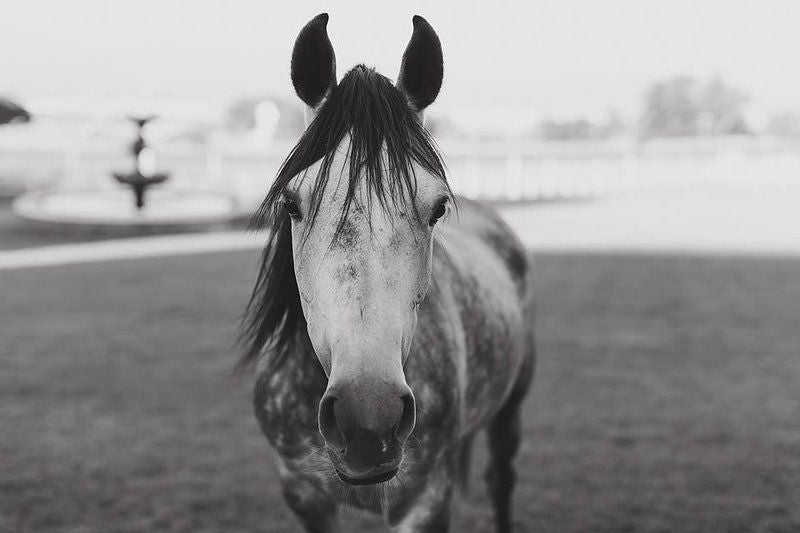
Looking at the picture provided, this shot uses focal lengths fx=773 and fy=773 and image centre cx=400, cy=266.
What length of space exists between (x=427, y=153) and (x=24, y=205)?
13.3m

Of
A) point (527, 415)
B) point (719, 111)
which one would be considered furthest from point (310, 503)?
point (719, 111)

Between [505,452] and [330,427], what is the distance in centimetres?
203

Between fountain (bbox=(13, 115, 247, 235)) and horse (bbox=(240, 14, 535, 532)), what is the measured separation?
10092mm

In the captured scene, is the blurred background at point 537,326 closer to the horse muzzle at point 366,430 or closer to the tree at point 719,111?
the horse muzzle at point 366,430

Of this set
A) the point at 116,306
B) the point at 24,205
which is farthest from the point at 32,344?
the point at 24,205

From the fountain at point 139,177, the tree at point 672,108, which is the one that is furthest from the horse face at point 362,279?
the tree at point 672,108

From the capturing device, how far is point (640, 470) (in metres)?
4.07

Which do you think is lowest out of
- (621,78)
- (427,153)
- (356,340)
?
(356,340)

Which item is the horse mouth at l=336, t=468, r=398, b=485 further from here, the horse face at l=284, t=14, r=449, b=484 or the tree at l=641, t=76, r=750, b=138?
the tree at l=641, t=76, r=750, b=138

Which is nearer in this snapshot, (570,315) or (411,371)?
(411,371)

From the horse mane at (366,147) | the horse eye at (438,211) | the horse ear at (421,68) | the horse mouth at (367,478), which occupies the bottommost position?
the horse mouth at (367,478)

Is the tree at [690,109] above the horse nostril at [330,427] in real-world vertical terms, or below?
above

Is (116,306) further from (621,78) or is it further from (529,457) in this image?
(621,78)

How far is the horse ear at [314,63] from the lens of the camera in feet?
5.74
